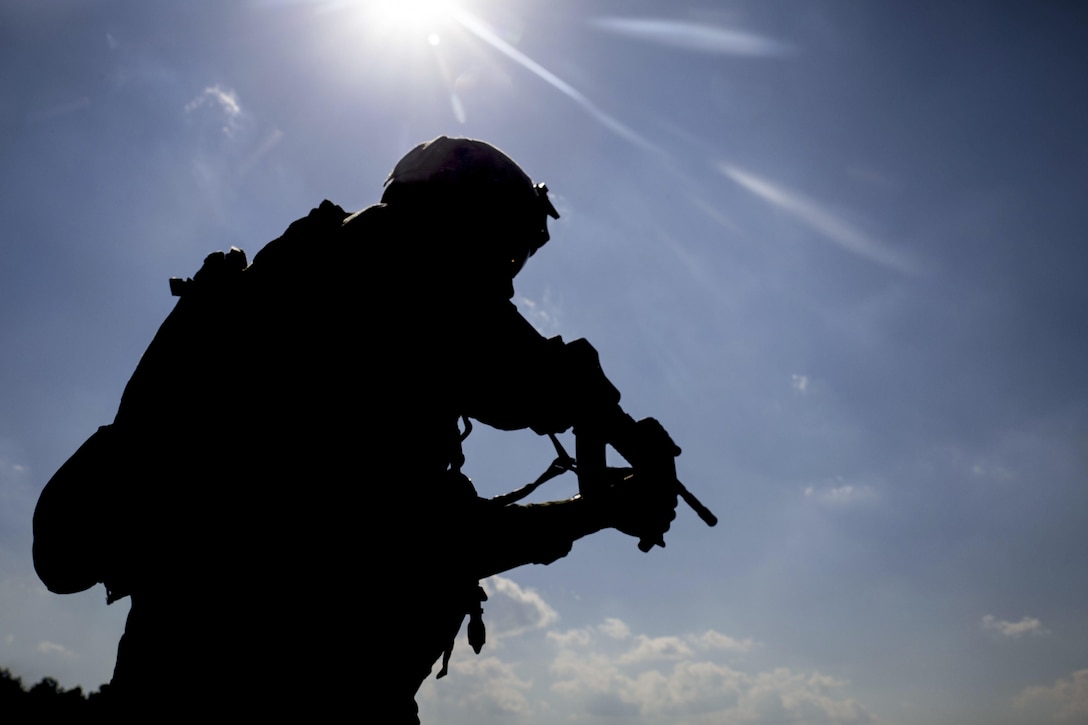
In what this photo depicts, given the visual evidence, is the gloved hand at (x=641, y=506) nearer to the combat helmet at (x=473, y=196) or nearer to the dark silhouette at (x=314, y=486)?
the dark silhouette at (x=314, y=486)

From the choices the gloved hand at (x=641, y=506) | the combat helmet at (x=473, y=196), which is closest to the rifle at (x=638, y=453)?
the gloved hand at (x=641, y=506)

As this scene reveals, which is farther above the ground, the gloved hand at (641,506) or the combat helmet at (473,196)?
the combat helmet at (473,196)

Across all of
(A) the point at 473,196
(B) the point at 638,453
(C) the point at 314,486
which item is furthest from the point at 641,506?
(A) the point at 473,196

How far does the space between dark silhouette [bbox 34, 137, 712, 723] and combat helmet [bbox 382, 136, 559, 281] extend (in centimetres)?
3

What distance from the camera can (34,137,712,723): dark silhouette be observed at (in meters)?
2.62

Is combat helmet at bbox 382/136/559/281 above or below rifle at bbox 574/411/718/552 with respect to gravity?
above

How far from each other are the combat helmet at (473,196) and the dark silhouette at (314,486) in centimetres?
3

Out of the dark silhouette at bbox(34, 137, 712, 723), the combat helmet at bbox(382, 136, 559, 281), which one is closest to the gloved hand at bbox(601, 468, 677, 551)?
the dark silhouette at bbox(34, 137, 712, 723)

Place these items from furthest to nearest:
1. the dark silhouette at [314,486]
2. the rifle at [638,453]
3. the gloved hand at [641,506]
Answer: the rifle at [638,453]
the gloved hand at [641,506]
the dark silhouette at [314,486]

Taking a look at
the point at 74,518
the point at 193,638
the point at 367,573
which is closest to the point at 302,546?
the point at 367,573

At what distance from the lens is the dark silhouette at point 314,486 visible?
262 cm

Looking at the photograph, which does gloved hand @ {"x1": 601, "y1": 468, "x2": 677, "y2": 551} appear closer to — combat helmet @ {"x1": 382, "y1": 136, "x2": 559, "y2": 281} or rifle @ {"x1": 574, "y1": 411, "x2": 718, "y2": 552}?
rifle @ {"x1": 574, "y1": 411, "x2": 718, "y2": 552}

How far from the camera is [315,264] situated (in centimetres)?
320

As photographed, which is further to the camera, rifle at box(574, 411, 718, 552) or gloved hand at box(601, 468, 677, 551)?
rifle at box(574, 411, 718, 552)
